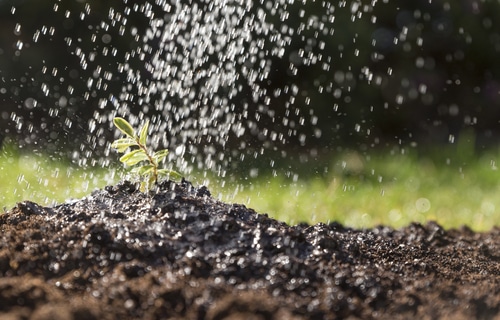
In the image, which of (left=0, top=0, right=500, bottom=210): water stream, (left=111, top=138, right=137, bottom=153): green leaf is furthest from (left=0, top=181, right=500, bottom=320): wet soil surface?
(left=0, top=0, right=500, bottom=210): water stream

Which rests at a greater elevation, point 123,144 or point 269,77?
point 269,77

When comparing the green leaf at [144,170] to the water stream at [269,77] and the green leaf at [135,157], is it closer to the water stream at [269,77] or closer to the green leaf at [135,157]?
the green leaf at [135,157]

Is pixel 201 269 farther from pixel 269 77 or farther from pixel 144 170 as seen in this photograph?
pixel 269 77

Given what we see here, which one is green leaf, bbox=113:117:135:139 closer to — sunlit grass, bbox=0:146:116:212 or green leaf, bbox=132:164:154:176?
green leaf, bbox=132:164:154:176

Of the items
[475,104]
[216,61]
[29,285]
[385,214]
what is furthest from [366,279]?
[475,104]

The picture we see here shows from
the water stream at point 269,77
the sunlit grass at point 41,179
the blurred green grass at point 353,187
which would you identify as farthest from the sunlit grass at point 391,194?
the sunlit grass at point 41,179

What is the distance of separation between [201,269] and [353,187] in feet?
10.4

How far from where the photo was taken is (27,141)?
664cm

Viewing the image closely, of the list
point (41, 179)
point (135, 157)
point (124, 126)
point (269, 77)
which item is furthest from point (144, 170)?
point (269, 77)

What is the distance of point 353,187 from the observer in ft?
16.4

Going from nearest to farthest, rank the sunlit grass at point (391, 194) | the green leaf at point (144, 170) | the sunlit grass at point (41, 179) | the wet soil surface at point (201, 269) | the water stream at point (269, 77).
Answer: the wet soil surface at point (201, 269), the green leaf at point (144, 170), the sunlit grass at point (391, 194), the sunlit grass at point (41, 179), the water stream at point (269, 77)

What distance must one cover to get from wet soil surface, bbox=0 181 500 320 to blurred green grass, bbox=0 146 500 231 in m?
1.43

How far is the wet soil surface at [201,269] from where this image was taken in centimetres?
167

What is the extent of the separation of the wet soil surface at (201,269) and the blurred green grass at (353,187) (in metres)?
1.43
